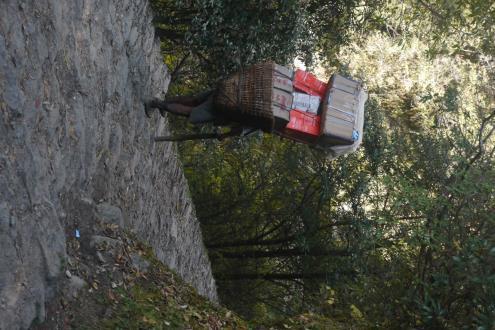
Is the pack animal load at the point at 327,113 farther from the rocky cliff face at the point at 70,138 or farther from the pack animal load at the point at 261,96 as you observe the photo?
the rocky cliff face at the point at 70,138

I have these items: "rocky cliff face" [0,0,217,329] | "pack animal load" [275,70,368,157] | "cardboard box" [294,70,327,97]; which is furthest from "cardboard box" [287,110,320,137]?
"rocky cliff face" [0,0,217,329]

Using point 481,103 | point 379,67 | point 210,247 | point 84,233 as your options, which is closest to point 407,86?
point 379,67

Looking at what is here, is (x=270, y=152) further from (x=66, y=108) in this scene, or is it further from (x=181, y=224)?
(x=66, y=108)

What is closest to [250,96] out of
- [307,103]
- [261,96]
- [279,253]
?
[261,96]

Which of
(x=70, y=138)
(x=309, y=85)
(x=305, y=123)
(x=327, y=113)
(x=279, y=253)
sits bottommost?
(x=279, y=253)

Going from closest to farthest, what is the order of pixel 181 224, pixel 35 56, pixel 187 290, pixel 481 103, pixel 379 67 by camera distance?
1. pixel 35 56
2. pixel 187 290
3. pixel 181 224
4. pixel 481 103
5. pixel 379 67

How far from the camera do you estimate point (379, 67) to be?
15578 millimetres

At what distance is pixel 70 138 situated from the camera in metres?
5.31

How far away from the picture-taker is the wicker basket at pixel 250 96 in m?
6.81

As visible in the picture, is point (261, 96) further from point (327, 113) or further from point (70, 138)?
point (70, 138)

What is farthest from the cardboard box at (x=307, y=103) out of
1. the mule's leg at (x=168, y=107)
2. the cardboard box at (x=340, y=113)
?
the mule's leg at (x=168, y=107)

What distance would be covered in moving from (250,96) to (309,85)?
63 cm

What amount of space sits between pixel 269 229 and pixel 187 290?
8228mm

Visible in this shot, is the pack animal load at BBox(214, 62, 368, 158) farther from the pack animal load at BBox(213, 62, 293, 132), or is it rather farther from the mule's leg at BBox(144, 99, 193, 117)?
the mule's leg at BBox(144, 99, 193, 117)
